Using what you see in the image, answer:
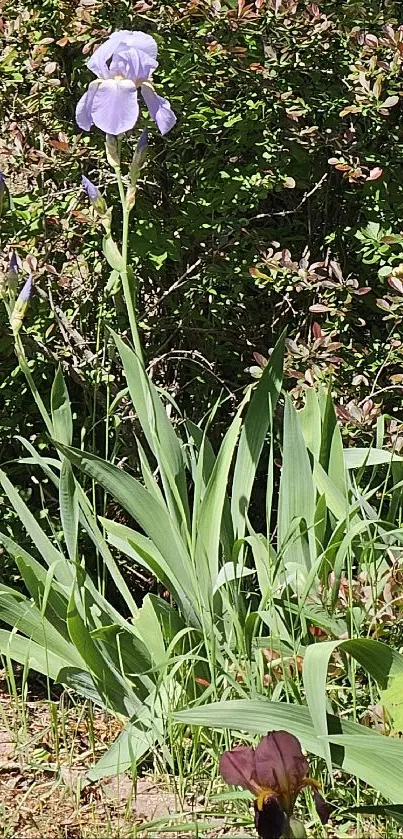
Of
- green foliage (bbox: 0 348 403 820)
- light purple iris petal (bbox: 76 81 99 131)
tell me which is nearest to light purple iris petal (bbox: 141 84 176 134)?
light purple iris petal (bbox: 76 81 99 131)

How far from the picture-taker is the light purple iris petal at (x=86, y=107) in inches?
84.0

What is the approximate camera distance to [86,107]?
7.08 ft

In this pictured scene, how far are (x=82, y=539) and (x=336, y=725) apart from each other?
147 cm

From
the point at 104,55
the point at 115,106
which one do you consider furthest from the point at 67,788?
the point at 104,55

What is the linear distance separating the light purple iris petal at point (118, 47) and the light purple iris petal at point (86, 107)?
0.03m

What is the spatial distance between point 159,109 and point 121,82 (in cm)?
11

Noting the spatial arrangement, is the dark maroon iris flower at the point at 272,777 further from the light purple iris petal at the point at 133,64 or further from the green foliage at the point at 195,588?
the light purple iris petal at the point at 133,64

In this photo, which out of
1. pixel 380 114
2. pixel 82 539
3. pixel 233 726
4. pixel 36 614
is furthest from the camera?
pixel 82 539

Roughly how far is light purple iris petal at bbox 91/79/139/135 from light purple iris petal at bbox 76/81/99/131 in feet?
0.06

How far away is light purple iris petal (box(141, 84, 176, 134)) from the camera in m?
2.15

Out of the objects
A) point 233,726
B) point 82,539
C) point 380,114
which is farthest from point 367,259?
point 233,726

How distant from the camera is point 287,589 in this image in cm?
243

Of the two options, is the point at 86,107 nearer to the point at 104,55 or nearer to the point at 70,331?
the point at 104,55

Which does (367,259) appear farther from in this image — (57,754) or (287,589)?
(57,754)
